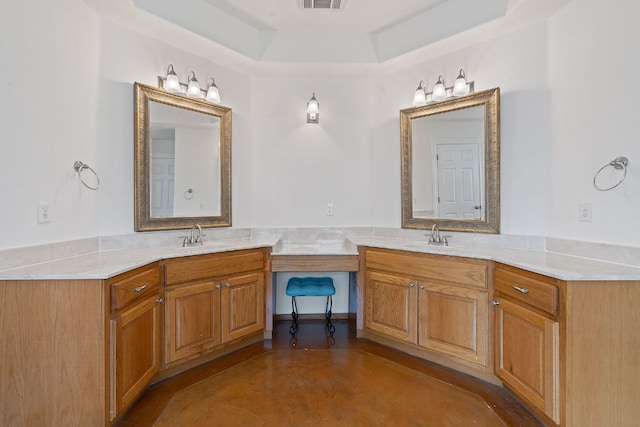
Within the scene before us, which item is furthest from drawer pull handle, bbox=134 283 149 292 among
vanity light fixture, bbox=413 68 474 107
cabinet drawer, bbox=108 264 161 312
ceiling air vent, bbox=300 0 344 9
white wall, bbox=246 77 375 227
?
vanity light fixture, bbox=413 68 474 107

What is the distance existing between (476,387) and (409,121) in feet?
7.04

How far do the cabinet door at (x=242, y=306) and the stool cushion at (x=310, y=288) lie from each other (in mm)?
270

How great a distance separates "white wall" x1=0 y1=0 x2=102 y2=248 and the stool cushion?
5.03 feet

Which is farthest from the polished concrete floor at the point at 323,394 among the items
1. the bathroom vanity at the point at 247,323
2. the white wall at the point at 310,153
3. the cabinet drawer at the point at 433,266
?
the white wall at the point at 310,153

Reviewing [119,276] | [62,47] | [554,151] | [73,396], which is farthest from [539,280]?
[62,47]

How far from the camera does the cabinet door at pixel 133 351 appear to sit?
1588mm

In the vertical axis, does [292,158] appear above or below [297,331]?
above

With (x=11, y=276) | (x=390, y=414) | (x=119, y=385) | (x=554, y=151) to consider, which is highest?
(x=554, y=151)

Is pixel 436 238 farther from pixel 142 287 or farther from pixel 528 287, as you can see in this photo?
pixel 142 287

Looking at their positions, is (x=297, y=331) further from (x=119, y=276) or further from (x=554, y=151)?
(x=554, y=151)

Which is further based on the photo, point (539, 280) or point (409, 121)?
point (409, 121)

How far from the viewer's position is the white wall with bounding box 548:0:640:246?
1.74m

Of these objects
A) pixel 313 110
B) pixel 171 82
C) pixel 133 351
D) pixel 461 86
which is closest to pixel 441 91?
pixel 461 86

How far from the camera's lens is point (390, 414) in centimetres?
179
